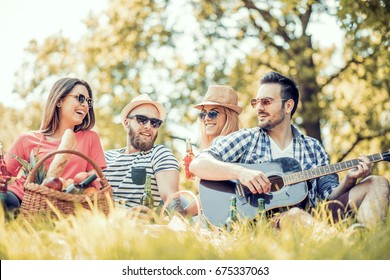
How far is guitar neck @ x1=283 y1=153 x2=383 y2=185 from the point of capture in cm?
381

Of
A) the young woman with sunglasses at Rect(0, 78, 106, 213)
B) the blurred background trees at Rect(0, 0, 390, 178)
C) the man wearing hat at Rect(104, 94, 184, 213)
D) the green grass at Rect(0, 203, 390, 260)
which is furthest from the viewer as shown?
the blurred background trees at Rect(0, 0, 390, 178)

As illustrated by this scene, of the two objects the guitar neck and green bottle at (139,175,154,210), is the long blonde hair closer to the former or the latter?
green bottle at (139,175,154,210)

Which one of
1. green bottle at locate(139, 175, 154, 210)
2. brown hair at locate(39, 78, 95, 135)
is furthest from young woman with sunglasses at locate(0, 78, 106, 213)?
green bottle at locate(139, 175, 154, 210)

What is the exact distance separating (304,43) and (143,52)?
3491 millimetres

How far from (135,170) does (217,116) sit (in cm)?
84

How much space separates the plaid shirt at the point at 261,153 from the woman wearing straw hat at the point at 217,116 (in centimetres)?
60

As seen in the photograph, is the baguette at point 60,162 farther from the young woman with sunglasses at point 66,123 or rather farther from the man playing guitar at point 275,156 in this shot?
the man playing guitar at point 275,156

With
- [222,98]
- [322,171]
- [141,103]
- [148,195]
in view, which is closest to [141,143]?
[141,103]

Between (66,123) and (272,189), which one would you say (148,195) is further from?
(272,189)

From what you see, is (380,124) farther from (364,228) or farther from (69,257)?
(69,257)

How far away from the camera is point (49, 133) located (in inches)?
169

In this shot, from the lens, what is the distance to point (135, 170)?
466cm

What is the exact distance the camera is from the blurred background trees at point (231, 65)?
11352mm
